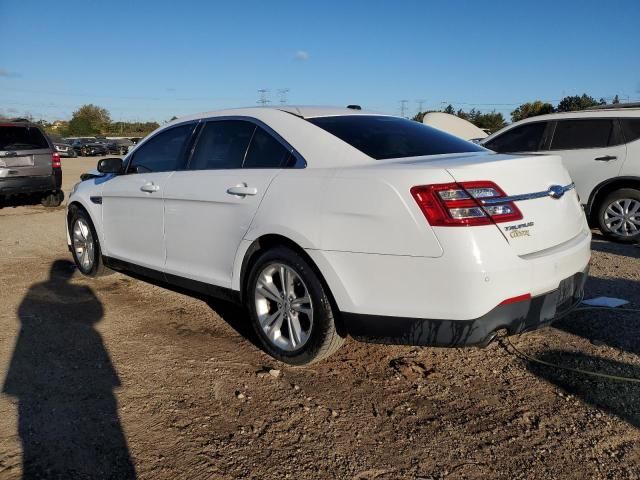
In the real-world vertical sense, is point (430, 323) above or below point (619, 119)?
below

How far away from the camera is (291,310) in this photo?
3449mm

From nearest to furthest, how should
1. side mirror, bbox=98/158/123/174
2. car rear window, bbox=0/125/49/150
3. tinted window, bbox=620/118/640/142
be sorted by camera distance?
side mirror, bbox=98/158/123/174, tinted window, bbox=620/118/640/142, car rear window, bbox=0/125/49/150

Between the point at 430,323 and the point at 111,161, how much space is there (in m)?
3.48

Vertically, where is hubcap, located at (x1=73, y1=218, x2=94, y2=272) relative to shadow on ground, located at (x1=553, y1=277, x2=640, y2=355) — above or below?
above

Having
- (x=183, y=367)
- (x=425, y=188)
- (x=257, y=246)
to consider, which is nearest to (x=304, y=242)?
(x=257, y=246)

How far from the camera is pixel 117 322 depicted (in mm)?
4379

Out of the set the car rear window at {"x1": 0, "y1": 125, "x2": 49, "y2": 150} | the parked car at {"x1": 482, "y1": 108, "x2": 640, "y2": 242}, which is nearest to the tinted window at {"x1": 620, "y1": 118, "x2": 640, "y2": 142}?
the parked car at {"x1": 482, "y1": 108, "x2": 640, "y2": 242}

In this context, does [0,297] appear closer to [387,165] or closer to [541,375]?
[387,165]

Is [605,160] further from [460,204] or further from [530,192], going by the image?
[460,204]

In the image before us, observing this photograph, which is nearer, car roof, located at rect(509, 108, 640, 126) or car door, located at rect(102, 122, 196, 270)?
car door, located at rect(102, 122, 196, 270)

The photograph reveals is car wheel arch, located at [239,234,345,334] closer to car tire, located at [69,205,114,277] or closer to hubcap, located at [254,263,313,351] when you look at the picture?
hubcap, located at [254,263,313,351]

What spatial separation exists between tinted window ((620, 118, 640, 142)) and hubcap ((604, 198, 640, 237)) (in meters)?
0.79

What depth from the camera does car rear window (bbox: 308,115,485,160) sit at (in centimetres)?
338

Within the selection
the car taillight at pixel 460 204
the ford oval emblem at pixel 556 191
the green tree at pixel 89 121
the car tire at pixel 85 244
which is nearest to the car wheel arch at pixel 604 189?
the ford oval emblem at pixel 556 191
